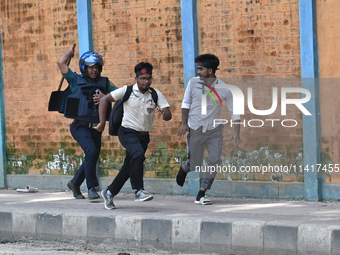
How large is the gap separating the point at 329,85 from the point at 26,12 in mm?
4831

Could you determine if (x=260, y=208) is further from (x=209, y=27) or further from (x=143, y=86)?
(x=209, y=27)

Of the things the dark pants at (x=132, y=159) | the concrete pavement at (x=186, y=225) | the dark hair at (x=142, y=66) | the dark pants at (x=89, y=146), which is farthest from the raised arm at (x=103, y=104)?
the concrete pavement at (x=186, y=225)

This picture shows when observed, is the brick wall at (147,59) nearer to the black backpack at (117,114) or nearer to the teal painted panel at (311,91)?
the teal painted panel at (311,91)

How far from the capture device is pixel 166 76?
29.7ft

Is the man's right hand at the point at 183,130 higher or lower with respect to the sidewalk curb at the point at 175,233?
higher

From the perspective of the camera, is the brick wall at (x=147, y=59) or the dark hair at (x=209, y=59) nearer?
the dark hair at (x=209, y=59)

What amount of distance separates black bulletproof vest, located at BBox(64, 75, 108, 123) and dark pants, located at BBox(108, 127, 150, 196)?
77 cm

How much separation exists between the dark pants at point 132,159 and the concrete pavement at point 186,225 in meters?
0.30

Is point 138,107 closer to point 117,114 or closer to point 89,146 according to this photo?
point 117,114

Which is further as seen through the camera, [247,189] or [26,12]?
[26,12]

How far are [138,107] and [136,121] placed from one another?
159 mm

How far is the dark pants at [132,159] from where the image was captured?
7.36 metres

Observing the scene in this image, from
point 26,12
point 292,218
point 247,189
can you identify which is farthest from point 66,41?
point 292,218

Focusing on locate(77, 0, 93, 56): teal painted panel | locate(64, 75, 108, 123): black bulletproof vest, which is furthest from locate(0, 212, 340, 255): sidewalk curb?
locate(77, 0, 93, 56): teal painted panel
